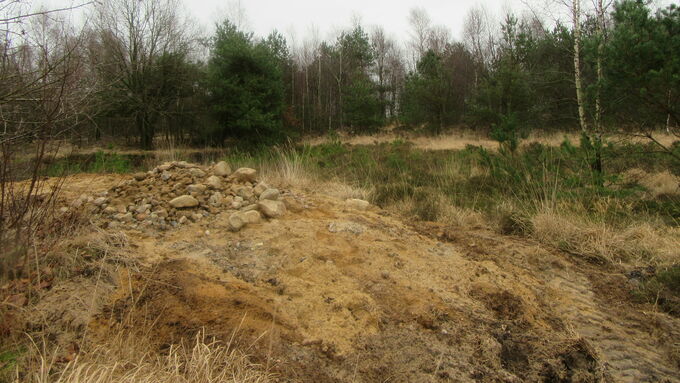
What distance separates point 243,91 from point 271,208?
15.3m

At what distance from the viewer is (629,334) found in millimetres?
2516

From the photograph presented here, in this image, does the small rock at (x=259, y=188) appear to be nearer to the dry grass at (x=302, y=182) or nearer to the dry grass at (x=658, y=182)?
the dry grass at (x=302, y=182)

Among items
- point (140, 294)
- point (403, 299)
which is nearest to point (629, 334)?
point (403, 299)

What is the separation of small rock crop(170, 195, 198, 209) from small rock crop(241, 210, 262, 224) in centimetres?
53

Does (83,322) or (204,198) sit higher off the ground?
(204,198)

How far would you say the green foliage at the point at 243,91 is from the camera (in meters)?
17.8

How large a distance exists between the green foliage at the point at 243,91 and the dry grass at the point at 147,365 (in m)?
16.1

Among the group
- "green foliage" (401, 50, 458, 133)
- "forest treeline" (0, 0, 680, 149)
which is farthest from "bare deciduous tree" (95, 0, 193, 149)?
"green foliage" (401, 50, 458, 133)

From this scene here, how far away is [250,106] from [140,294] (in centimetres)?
1653

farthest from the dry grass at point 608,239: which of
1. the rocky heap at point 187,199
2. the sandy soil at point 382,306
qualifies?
the rocky heap at point 187,199

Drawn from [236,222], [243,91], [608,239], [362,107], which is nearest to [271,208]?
[236,222]

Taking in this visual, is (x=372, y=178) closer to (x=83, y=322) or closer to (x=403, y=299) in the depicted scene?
(x=403, y=299)

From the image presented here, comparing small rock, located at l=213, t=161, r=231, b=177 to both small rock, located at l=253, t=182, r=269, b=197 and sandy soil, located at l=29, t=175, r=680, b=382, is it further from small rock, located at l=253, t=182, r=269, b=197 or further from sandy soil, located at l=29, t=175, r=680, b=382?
sandy soil, located at l=29, t=175, r=680, b=382

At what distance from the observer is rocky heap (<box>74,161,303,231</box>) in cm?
350
